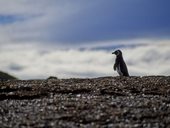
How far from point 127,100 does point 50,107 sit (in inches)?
142

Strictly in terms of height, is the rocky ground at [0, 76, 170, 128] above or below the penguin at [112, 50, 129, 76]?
below

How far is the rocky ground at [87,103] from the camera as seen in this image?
75.3 ft

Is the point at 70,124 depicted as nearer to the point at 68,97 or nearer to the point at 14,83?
the point at 68,97

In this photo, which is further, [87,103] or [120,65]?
[120,65]

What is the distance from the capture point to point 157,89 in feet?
102

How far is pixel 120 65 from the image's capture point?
135 feet

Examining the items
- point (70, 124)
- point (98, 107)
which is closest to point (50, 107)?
point (98, 107)

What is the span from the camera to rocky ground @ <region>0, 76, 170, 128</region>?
2294 centimetres

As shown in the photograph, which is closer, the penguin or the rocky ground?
the rocky ground

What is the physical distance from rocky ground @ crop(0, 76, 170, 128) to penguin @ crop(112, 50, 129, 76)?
4.82m

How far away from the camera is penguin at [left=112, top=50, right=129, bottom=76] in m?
40.8

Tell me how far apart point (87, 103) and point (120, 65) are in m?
14.8

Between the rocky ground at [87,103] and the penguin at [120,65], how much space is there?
190 inches

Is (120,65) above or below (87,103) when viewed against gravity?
above
